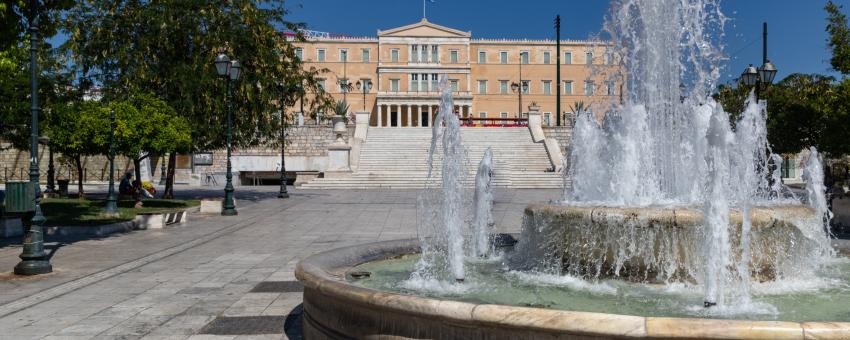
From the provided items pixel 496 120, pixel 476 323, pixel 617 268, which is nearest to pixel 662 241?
pixel 617 268

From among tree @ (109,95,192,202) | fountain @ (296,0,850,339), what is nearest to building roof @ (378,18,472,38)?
tree @ (109,95,192,202)

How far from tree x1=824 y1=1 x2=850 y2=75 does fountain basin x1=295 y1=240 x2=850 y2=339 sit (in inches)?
635

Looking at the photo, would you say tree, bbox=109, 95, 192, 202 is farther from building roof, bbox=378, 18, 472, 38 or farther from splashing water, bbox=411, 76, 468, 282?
building roof, bbox=378, 18, 472, 38

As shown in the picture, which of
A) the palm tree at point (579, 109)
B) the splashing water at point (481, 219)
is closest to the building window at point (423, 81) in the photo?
the palm tree at point (579, 109)

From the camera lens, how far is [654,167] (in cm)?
909

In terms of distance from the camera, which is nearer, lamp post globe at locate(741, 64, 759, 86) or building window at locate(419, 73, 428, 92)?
lamp post globe at locate(741, 64, 759, 86)

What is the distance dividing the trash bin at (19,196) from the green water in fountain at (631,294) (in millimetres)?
4425

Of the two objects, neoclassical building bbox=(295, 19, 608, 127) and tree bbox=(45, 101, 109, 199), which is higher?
neoclassical building bbox=(295, 19, 608, 127)

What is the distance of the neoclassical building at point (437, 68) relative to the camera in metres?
69.4

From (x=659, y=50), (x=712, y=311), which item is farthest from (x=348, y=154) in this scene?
(x=712, y=311)

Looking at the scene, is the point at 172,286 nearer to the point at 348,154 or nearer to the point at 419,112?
the point at 348,154

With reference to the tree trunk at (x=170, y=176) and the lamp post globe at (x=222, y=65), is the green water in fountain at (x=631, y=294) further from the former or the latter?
the tree trunk at (x=170, y=176)

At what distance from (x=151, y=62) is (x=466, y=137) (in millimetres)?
23038

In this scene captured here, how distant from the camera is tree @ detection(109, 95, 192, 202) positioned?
1747cm
